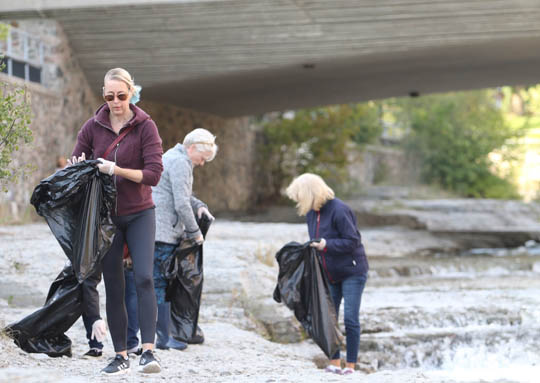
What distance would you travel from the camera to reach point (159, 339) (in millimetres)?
5047

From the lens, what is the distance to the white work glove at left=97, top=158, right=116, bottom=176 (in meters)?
3.71

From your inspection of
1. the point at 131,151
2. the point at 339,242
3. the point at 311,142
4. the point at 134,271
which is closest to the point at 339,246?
the point at 339,242

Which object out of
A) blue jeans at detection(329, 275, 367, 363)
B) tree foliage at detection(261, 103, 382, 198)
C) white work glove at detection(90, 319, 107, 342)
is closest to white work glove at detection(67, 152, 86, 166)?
white work glove at detection(90, 319, 107, 342)

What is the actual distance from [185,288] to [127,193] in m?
1.46

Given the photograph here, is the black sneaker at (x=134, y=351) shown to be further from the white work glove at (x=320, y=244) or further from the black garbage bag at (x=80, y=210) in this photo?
the white work glove at (x=320, y=244)

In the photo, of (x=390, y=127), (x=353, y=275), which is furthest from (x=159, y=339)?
(x=390, y=127)

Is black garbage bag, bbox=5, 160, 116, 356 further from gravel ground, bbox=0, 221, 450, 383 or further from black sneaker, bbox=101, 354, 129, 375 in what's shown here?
gravel ground, bbox=0, 221, 450, 383

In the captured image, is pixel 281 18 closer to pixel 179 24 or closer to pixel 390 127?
pixel 179 24

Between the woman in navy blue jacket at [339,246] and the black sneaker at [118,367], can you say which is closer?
the black sneaker at [118,367]

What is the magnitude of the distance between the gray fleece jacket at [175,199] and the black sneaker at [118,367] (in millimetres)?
1152

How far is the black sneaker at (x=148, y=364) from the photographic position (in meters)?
3.97

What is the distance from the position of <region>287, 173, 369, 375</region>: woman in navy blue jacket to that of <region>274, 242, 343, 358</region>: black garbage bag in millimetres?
94

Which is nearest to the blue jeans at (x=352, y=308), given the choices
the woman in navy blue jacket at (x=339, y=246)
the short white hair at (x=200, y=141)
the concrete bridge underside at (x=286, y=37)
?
the woman in navy blue jacket at (x=339, y=246)

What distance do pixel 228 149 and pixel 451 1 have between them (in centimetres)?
1190
